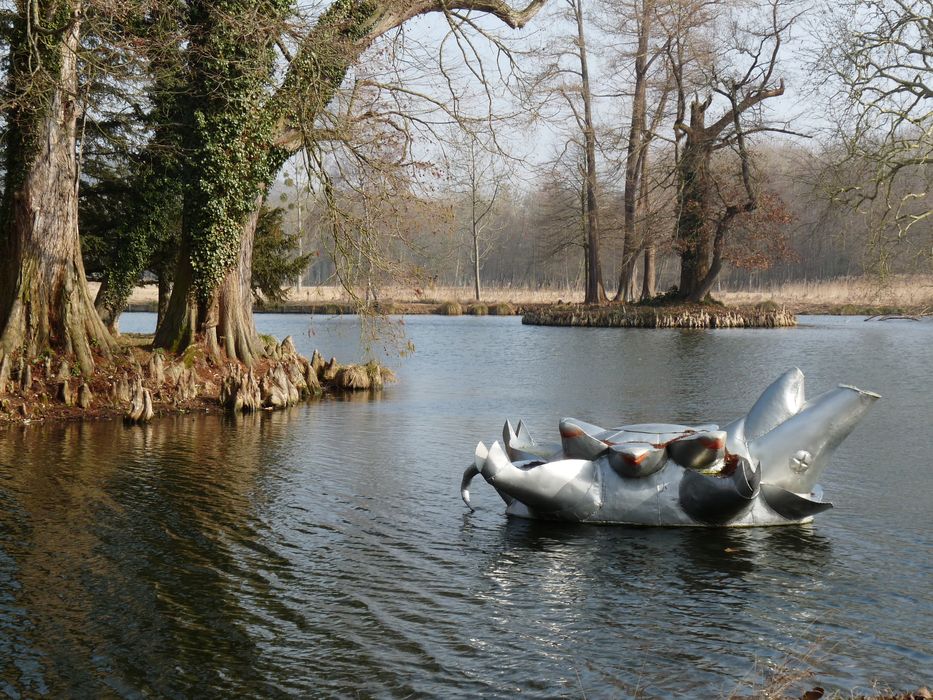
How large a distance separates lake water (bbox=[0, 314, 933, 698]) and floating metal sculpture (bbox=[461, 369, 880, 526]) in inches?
8.5

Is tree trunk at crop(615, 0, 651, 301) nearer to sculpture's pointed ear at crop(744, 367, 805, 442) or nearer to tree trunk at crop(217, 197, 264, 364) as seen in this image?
tree trunk at crop(217, 197, 264, 364)

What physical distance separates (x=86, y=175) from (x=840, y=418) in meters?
19.7

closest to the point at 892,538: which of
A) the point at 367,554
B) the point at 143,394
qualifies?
the point at 367,554

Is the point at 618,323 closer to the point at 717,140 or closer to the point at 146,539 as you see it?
the point at 717,140

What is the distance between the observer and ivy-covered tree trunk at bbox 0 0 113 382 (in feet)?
46.6

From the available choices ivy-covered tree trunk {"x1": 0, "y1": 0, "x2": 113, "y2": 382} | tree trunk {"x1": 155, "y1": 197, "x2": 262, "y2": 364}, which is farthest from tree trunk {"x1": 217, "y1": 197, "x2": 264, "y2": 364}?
ivy-covered tree trunk {"x1": 0, "y1": 0, "x2": 113, "y2": 382}

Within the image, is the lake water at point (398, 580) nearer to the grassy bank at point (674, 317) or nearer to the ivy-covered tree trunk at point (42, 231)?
the ivy-covered tree trunk at point (42, 231)

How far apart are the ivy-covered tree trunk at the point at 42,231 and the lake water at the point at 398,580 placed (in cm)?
243

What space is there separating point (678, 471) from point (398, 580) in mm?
2718

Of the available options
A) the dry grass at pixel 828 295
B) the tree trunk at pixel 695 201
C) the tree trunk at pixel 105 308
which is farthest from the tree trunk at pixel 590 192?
the tree trunk at pixel 105 308

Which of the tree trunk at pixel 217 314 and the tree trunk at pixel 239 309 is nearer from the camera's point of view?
the tree trunk at pixel 217 314

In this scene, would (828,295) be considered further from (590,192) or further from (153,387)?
(153,387)

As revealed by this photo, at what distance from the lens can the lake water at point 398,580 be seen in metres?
5.20

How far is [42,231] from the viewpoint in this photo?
14.6m
